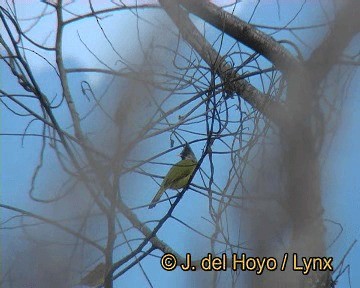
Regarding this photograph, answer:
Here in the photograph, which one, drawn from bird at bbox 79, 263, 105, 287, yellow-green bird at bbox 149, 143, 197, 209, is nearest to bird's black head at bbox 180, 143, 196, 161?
yellow-green bird at bbox 149, 143, 197, 209

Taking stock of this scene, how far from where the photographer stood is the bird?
1.25m

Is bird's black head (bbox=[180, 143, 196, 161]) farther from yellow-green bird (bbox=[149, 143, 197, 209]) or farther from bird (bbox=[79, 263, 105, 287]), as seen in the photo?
bird (bbox=[79, 263, 105, 287])

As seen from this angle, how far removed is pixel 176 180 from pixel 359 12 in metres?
0.60

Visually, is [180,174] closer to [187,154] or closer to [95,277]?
[187,154]

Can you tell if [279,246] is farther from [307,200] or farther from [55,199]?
[55,199]

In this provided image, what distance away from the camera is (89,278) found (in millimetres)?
1261

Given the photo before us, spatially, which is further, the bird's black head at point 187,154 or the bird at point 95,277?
the bird's black head at point 187,154

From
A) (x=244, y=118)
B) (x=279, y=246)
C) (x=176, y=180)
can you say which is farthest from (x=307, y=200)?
(x=176, y=180)

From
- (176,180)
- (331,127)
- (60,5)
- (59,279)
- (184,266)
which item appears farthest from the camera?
(176,180)

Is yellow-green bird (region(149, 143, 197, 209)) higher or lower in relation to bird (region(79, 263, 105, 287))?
higher

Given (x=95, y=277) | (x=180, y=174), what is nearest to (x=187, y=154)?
(x=180, y=174)

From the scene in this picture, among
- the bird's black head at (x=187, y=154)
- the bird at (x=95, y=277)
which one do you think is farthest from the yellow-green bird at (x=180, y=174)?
the bird at (x=95, y=277)

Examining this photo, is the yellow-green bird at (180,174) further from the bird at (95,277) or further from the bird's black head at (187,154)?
the bird at (95,277)

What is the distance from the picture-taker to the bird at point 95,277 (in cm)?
125
